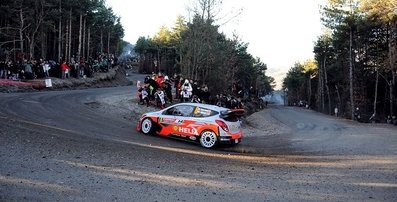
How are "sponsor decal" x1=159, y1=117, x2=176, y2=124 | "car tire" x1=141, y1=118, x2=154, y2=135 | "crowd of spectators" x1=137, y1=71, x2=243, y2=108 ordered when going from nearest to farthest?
"sponsor decal" x1=159, y1=117, x2=176, y2=124 → "car tire" x1=141, y1=118, x2=154, y2=135 → "crowd of spectators" x1=137, y1=71, x2=243, y2=108

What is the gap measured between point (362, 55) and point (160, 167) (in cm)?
5439

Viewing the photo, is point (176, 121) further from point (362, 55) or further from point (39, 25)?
point (362, 55)

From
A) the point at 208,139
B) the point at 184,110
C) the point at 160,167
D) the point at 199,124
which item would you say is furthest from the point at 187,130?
the point at 160,167

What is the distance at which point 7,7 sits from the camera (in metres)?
40.0

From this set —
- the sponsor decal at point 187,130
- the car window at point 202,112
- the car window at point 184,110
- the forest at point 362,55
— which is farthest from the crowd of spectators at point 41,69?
the forest at point 362,55

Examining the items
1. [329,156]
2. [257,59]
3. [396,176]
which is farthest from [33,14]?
[257,59]

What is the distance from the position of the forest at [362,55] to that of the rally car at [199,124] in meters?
27.0

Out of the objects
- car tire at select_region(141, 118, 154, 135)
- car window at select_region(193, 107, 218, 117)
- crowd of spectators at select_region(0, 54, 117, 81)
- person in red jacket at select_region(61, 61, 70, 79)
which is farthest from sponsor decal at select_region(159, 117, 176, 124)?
person in red jacket at select_region(61, 61, 70, 79)

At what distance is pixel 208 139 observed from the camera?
52.7 ft

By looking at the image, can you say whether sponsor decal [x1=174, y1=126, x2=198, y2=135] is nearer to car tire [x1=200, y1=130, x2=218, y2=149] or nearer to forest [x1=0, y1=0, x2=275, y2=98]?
car tire [x1=200, y1=130, x2=218, y2=149]

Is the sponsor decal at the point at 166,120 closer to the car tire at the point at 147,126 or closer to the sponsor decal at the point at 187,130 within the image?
the sponsor decal at the point at 187,130

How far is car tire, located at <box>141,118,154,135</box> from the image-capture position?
17.4 meters

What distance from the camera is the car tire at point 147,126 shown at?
17.4 m

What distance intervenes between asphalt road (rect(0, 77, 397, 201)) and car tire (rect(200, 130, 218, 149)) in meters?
0.37
